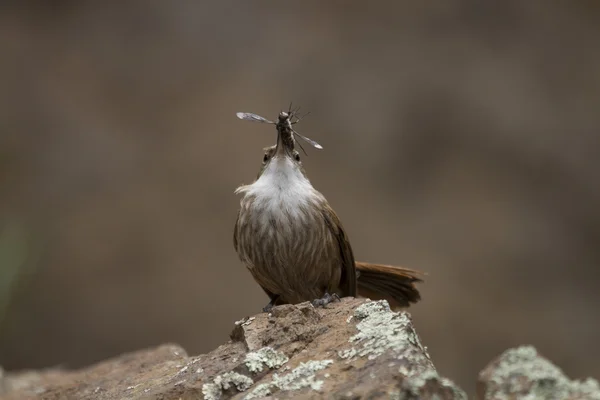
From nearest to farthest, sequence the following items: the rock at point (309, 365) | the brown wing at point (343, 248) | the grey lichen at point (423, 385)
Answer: the grey lichen at point (423, 385)
the rock at point (309, 365)
the brown wing at point (343, 248)

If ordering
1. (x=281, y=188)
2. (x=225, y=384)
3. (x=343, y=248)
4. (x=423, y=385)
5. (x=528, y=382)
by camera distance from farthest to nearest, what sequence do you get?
(x=343, y=248) < (x=281, y=188) < (x=225, y=384) < (x=528, y=382) < (x=423, y=385)

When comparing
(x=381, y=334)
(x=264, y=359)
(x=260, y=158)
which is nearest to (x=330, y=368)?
(x=381, y=334)

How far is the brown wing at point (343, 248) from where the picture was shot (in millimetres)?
4648

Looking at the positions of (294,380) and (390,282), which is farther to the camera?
(390,282)

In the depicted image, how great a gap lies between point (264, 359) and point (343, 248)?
174 cm

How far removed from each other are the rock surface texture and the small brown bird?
914mm

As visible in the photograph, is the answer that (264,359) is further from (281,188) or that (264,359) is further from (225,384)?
(281,188)

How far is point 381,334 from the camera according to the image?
2.83 metres

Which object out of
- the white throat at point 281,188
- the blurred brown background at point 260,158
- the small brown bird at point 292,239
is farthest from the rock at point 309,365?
the blurred brown background at point 260,158

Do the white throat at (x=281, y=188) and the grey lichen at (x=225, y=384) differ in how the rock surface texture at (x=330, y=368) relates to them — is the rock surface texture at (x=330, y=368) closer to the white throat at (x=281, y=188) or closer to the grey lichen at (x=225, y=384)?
the grey lichen at (x=225, y=384)

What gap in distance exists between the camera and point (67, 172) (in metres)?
9.21

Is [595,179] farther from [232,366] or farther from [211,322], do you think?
[232,366]

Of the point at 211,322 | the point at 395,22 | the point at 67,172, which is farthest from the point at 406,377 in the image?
the point at 395,22

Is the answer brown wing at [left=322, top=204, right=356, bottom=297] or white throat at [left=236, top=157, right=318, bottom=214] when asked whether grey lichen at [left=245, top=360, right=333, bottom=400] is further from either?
brown wing at [left=322, top=204, right=356, bottom=297]
